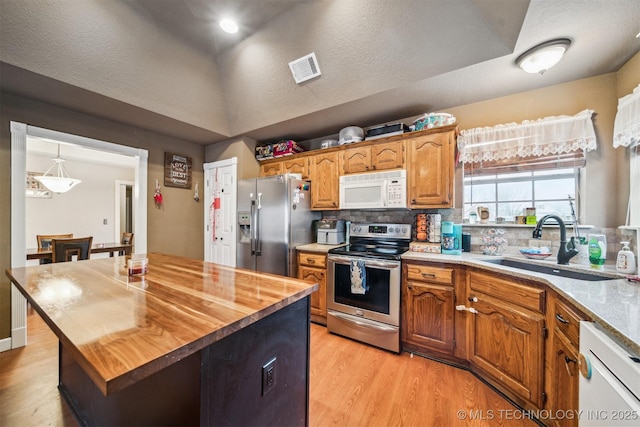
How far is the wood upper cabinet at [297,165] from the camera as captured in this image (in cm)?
316

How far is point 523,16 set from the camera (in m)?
1.43

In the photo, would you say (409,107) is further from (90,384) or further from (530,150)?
(90,384)

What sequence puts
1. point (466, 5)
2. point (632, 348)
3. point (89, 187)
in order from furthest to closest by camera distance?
point (89, 187)
point (466, 5)
point (632, 348)

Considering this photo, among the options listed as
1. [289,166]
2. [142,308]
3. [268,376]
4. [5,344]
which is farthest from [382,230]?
[5,344]

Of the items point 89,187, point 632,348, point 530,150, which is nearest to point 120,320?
point 632,348

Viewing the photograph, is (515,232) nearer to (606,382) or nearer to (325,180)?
(606,382)

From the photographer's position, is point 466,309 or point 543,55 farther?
point 466,309

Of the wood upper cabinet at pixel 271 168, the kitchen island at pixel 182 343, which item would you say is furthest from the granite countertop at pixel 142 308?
the wood upper cabinet at pixel 271 168

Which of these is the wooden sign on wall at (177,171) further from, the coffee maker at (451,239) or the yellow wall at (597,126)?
the yellow wall at (597,126)

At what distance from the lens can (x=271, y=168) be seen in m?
3.52

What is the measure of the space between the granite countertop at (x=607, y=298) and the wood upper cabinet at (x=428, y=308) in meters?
0.38

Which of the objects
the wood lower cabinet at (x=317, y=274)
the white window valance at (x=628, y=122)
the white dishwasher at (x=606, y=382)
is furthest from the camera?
the wood lower cabinet at (x=317, y=274)

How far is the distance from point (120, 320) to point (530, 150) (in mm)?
3047

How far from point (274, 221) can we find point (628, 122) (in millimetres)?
3074
